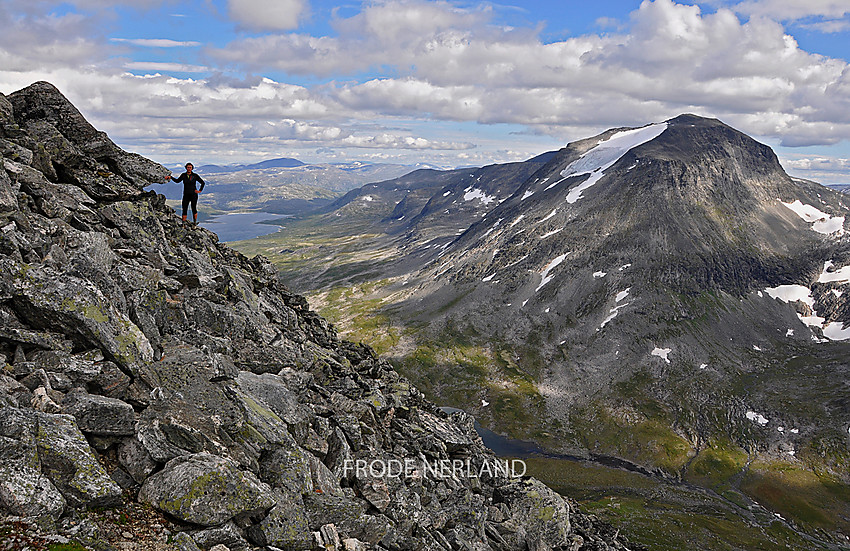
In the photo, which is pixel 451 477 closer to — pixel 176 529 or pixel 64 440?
pixel 176 529

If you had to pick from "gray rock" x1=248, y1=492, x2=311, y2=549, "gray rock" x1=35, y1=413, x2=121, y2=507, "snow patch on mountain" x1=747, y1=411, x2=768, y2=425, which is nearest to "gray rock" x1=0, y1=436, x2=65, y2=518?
"gray rock" x1=35, y1=413, x2=121, y2=507

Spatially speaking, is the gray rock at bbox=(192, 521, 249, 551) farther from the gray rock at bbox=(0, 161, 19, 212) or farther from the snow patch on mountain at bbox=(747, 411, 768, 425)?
the snow patch on mountain at bbox=(747, 411, 768, 425)

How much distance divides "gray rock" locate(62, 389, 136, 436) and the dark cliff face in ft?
0.22

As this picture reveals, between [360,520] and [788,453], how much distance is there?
7268 inches

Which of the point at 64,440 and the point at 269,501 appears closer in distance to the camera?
the point at 64,440

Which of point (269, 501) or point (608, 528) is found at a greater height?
point (269, 501)

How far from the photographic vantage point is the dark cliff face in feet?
57.7

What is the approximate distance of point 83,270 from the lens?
2356 centimetres

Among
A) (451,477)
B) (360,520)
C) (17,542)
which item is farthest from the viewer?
(451,477)

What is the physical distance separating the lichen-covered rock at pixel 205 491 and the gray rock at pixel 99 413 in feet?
7.65

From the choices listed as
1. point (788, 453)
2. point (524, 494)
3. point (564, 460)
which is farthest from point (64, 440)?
point (788, 453)

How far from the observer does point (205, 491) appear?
60.8 ft

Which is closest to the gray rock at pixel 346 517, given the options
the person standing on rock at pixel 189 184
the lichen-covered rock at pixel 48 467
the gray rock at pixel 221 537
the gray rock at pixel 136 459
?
the gray rock at pixel 221 537

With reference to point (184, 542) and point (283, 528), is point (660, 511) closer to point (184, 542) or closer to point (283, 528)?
point (283, 528)
